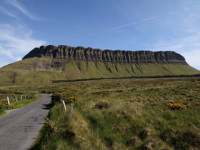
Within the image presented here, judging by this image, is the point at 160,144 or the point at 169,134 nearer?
the point at 160,144

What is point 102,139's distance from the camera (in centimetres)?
637

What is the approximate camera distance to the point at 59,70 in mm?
198875

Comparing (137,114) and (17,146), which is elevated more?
(137,114)

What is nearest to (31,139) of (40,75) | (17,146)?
(17,146)

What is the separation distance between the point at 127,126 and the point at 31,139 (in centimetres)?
468

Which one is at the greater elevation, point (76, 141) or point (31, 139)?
point (76, 141)

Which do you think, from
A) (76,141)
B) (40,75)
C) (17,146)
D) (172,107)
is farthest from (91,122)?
(40,75)

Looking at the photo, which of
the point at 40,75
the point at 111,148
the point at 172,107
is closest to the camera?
the point at 111,148

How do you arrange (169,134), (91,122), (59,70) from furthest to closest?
(59,70) < (91,122) < (169,134)

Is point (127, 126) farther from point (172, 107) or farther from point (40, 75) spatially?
point (40, 75)

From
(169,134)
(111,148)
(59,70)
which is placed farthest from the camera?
(59,70)

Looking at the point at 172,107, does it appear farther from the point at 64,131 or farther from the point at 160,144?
the point at 64,131

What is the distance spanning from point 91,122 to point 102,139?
1941mm

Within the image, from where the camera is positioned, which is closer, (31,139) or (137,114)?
(31,139)
